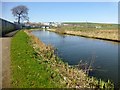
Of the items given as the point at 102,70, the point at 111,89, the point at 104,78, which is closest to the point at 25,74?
the point at 111,89

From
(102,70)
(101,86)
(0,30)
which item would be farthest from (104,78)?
(0,30)

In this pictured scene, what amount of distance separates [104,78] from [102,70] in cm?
215

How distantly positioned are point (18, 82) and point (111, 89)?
4.19m

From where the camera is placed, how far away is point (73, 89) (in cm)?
935

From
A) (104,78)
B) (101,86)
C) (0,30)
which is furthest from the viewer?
(0,30)

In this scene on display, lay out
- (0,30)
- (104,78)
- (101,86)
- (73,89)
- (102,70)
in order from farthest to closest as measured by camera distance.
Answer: (0,30) → (102,70) → (104,78) → (101,86) → (73,89)

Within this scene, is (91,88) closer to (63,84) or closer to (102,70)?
(63,84)

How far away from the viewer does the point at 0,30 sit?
125 ft

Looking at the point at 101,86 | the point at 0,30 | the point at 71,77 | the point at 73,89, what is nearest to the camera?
the point at 73,89

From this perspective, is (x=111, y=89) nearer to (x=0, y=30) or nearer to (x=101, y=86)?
(x=101, y=86)

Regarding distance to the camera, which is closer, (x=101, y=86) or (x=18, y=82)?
(x=18, y=82)

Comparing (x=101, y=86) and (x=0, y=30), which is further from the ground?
(x=0, y=30)

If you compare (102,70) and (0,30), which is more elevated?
(0,30)

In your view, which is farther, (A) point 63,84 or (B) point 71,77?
(B) point 71,77
